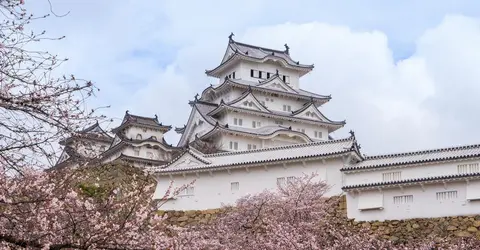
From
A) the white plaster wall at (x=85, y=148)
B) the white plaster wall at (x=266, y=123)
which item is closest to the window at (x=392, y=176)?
the white plaster wall at (x=85, y=148)

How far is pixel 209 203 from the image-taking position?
26828mm

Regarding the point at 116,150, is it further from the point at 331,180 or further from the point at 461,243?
the point at 461,243

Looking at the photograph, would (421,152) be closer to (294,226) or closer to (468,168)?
(468,168)

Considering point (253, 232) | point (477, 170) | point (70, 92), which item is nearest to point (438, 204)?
point (477, 170)

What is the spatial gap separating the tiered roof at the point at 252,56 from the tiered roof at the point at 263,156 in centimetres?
1864

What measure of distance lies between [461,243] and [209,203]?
10998 mm

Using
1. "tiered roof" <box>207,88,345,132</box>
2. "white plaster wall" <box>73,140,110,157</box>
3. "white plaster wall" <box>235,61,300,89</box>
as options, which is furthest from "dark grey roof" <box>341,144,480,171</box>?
"white plaster wall" <box>235,61,300,89</box>

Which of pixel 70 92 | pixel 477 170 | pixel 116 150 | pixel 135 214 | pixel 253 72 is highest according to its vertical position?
pixel 253 72

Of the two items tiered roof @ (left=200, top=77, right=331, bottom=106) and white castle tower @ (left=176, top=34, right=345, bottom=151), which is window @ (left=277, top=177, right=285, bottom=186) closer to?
white castle tower @ (left=176, top=34, right=345, bottom=151)

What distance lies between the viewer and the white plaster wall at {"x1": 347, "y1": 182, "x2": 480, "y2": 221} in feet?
69.7

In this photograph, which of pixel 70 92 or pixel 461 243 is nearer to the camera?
pixel 70 92

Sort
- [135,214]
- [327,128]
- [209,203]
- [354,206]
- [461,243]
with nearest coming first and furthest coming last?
[135,214] → [461,243] → [354,206] → [209,203] → [327,128]

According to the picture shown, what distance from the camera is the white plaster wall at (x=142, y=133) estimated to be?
41.4 metres

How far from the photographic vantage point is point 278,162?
25891mm
